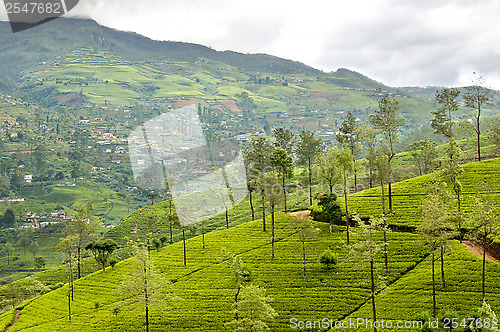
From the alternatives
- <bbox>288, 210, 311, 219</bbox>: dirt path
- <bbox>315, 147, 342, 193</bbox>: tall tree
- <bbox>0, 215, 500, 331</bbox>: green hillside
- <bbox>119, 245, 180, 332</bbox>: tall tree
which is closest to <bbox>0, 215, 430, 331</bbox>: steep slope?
<bbox>0, 215, 500, 331</bbox>: green hillside

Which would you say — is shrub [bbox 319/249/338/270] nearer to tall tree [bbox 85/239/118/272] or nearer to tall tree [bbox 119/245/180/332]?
tall tree [bbox 119/245/180/332]

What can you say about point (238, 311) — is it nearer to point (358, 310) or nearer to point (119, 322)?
point (358, 310)

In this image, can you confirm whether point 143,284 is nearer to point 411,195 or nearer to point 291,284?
point 291,284

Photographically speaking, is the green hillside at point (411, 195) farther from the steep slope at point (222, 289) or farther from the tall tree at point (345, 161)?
the tall tree at point (345, 161)

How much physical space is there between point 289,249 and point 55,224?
10849 cm

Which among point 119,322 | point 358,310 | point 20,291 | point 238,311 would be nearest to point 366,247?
point 358,310

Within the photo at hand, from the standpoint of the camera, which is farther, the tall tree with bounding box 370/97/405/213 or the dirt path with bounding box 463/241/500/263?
the tall tree with bounding box 370/97/405/213

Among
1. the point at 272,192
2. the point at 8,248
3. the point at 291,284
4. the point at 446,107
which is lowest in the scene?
the point at 8,248

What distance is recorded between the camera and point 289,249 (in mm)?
50500

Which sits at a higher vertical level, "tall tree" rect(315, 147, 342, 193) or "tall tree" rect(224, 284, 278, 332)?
"tall tree" rect(315, 147, 342, 193)

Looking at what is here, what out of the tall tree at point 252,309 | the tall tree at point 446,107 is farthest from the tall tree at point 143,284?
the tall tree at point 446,107

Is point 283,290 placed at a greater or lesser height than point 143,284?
lesser

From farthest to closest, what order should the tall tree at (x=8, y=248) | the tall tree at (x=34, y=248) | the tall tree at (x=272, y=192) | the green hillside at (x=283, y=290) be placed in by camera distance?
the tall tree at (x=8, y=248), the tall tree at (x=34, y=248), the tall tree at (x=272, y=192), the green hillside at (x=283, y=290)

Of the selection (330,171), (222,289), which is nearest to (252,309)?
(222,289)
